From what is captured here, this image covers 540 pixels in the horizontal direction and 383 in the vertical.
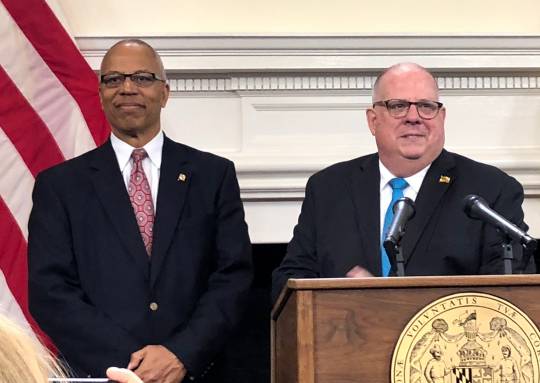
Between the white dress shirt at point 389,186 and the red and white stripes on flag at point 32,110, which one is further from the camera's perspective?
the red and white stripes on flag at point 32,110

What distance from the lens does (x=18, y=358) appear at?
635 millimetres

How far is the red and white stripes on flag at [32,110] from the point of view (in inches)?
132

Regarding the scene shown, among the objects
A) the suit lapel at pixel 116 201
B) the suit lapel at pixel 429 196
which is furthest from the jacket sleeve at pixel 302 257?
the suit lapel at pixel 116 201

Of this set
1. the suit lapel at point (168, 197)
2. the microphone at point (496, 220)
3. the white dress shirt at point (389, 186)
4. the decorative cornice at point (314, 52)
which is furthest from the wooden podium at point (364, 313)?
Result: the decorative cornice at point (314, 52)

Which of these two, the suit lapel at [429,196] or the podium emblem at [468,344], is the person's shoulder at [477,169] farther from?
the podium emblem at [468,344]

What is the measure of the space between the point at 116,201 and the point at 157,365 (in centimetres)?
56

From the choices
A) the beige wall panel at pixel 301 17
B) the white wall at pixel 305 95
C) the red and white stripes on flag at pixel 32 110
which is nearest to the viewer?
the red and white stripes on flag at pixel 32 110

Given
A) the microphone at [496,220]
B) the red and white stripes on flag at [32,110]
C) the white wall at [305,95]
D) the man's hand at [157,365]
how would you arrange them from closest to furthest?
the microphone at [496,220]
the man's hand at [157,365]
the red and white stripes on flag at [32,110]
the white wall at [305,95]

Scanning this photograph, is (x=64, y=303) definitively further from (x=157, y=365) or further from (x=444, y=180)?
(x=444, y=180)

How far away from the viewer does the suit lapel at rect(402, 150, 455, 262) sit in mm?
2621

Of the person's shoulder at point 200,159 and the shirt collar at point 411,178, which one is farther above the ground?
the person's shoulder at point 200,159

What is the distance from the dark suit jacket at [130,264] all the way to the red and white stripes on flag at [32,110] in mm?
456

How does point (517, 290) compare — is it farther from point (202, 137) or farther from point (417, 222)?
point (202, 137)

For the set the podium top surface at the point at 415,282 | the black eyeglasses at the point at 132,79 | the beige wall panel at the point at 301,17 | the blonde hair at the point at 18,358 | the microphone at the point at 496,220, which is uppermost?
the beige wall panel at the point at 301,17
